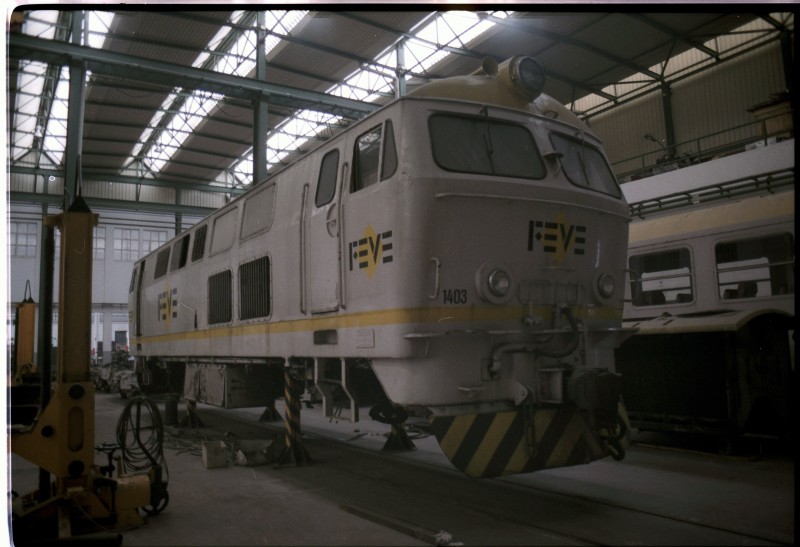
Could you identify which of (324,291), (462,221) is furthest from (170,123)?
(462,221)

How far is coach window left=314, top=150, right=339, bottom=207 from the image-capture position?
18.9ft

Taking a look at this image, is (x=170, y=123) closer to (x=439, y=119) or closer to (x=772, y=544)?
(x=439, y=119)

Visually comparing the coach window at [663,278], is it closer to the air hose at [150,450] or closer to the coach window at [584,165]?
the coach window at [584,165]

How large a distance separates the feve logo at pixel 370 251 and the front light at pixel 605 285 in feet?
6.21

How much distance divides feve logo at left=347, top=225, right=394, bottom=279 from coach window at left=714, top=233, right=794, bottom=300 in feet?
11.1

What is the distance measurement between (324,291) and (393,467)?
260 cm

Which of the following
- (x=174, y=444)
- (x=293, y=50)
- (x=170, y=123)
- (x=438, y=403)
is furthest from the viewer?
(x=174, y=444)

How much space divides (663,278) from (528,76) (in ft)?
12.3

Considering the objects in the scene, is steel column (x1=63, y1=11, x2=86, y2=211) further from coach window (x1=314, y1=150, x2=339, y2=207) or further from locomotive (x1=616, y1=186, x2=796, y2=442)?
locomotive (x1=616, y1=186, x2=796, y2=442)

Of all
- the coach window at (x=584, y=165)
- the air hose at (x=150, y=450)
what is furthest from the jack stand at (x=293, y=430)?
the coach window at (x=584, y=165)

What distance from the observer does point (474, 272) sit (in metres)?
4.68

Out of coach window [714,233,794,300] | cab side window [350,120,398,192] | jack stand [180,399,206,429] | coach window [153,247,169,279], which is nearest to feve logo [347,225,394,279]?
cab side window [350,120,398,192]

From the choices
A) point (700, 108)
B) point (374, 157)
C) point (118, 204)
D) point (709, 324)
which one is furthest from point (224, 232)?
point (709, 324)

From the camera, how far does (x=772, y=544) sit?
4121mm
